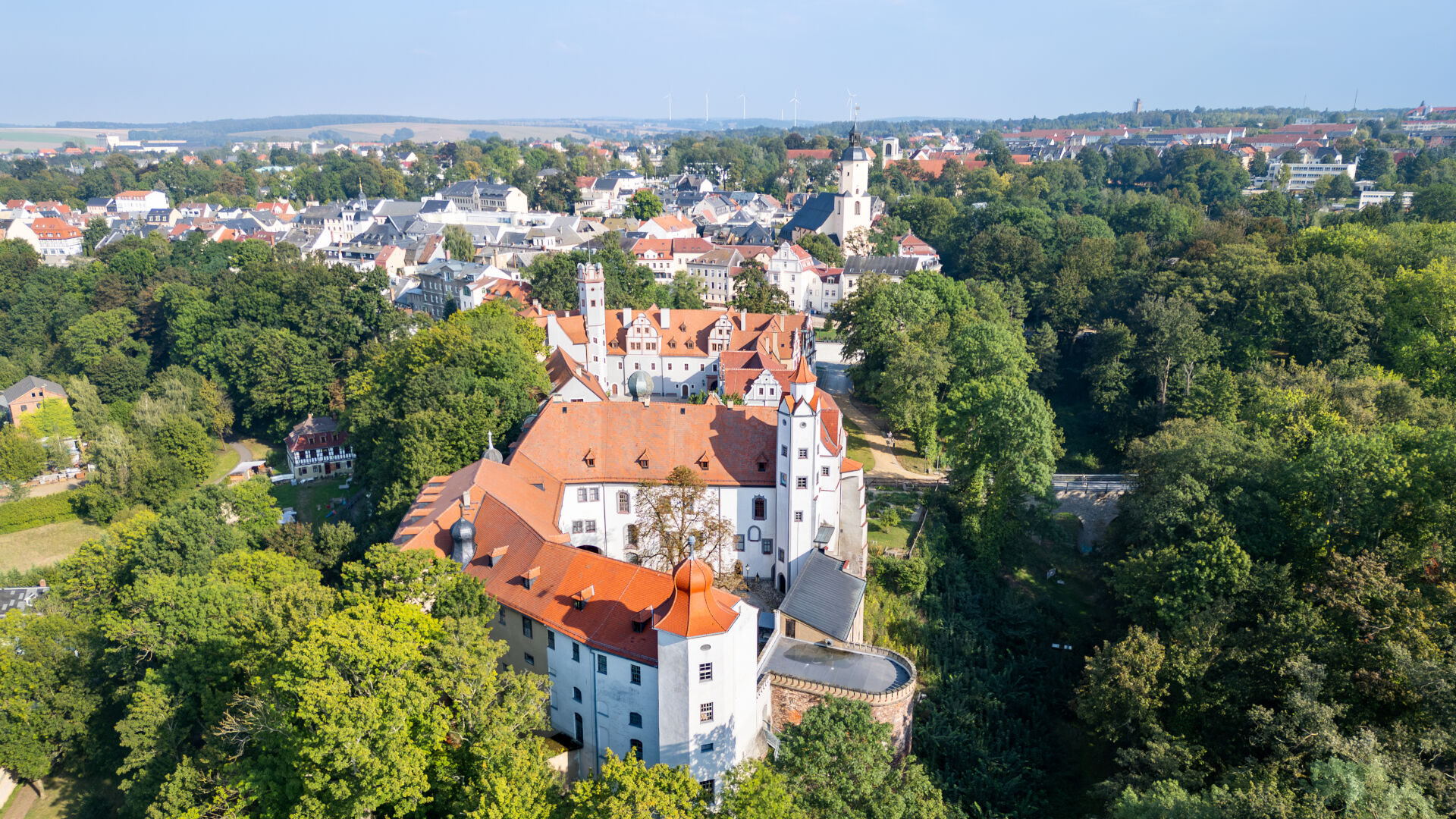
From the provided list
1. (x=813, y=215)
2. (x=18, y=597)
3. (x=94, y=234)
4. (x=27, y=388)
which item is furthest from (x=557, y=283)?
(x=94, y=234)

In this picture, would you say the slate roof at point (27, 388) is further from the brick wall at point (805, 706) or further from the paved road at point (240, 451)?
the brick wall at point (805, 706)

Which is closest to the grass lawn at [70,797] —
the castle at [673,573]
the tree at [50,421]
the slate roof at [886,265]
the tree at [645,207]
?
the castle at [673,573]

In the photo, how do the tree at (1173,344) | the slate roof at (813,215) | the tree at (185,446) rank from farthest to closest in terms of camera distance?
the slate roof at (813,215), the tree at (185,446), the tree at (1173,344)

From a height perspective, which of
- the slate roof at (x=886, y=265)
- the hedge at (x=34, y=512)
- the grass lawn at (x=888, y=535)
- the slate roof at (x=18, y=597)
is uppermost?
the slate roof at (x=886, y=265)

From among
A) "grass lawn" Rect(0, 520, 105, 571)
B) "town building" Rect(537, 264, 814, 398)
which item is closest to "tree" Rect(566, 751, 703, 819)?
"town building" Rect(537, 264, 814, 398)

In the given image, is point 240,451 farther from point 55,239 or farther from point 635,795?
point 55,239

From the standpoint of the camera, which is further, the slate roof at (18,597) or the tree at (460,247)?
the tree at (460,247)
